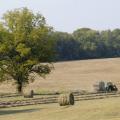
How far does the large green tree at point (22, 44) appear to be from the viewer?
214ft

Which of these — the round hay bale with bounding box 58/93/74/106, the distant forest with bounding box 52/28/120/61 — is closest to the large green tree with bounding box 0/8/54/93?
the round hay bale with bounding box 58/93/74/106

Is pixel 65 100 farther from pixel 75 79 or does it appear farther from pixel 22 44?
pixel 75 79

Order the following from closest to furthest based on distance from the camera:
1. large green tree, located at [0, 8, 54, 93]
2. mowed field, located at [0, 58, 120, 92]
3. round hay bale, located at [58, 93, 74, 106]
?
round hay bale, located at [58, 93, 74, 106] → large green tree, located at [0, 8, 54, 93] → mowed field, located at [0, 58, 120, 92]

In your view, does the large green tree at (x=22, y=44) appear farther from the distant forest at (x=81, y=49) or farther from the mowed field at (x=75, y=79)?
the distant forest at (x=81, y=49)

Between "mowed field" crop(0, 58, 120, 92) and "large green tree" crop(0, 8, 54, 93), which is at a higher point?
"large green tree" crop(0, 8, 54, 93)

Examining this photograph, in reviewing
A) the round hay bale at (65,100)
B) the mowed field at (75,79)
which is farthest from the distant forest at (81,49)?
the round hay bale at (65,100)

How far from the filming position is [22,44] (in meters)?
64.8

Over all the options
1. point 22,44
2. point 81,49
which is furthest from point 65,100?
point 81,49

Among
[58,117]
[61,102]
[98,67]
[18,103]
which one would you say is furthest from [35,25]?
[98,67]

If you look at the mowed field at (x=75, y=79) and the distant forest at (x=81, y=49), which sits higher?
the distant forest at (x=81, y=49)

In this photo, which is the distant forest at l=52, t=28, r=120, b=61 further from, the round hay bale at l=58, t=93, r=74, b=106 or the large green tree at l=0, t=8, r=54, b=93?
the round hay bale at l=58, t=93, r=74, b=106

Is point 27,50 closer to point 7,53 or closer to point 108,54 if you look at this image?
point 7,53

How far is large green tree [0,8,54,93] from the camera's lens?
65312 millimetres

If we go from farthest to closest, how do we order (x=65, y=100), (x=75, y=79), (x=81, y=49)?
1. (x=81, y=49)
2. (x=75, y=79)
3. (x=65, y=100)
